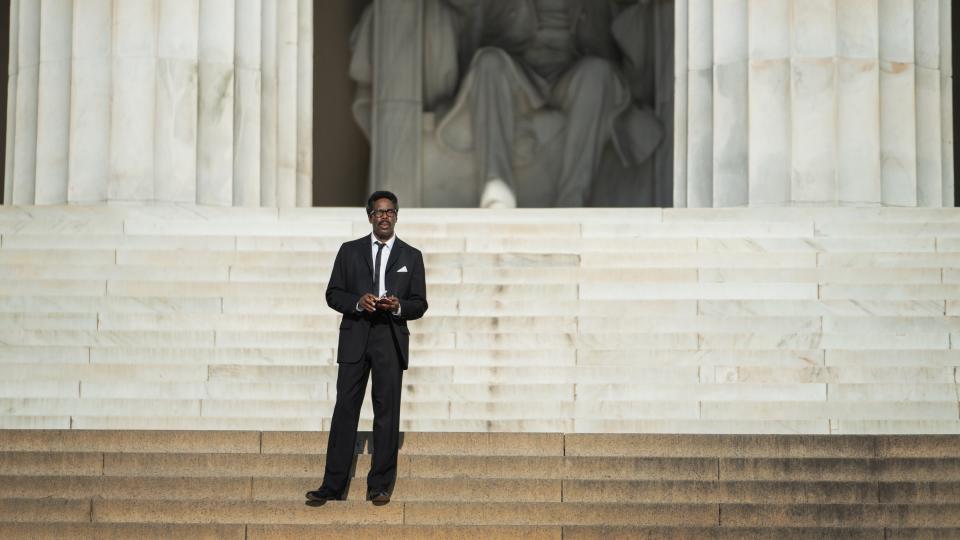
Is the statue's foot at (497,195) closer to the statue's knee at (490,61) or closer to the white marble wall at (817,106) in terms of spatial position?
the statue's knee at (490,61)

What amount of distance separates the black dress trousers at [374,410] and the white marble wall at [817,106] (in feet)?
23.4

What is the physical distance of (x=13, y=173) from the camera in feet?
59.4

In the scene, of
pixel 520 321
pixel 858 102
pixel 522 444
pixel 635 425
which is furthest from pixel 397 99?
pixel 522 444

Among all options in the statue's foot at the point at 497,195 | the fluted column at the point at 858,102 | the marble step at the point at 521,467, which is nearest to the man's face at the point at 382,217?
the marble step at the point at 521,467

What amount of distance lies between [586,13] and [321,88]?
3.25 meters

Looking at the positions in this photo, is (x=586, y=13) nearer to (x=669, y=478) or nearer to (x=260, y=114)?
(x=260, y=114)

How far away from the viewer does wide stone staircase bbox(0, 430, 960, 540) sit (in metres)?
10.7

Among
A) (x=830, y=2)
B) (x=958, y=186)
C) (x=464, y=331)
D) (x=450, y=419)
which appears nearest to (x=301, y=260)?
(x=464, y=331)

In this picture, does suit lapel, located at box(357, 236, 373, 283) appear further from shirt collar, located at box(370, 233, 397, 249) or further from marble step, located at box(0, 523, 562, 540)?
marble step, located at box(0, 523, 562, 540)

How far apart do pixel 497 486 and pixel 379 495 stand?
0.74m

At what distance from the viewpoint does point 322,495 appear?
1070 cm

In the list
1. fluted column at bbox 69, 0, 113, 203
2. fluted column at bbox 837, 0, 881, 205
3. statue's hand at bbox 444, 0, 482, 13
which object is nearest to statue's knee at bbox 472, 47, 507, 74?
statue's hand at bbox 444, 0, 482, 13

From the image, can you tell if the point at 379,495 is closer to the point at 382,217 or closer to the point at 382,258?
the point at 382,258

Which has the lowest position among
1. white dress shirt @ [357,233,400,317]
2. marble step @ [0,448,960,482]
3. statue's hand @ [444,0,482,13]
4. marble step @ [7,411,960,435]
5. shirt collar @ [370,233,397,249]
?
marble step @ [0,448,960,482]
